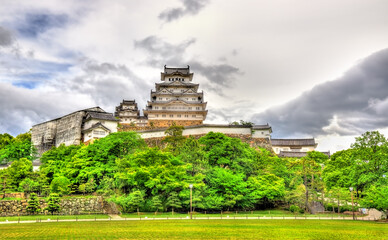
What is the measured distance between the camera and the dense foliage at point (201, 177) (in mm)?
31859

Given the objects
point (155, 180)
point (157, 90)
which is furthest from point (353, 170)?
point (157, 90)

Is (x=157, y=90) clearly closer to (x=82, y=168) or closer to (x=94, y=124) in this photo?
(x=94, y=124)

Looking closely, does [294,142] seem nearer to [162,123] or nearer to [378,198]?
[162,123]

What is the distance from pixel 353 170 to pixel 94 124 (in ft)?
126

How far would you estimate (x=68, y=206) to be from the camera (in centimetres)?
3472

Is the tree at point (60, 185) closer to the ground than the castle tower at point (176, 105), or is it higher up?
closer to the ground

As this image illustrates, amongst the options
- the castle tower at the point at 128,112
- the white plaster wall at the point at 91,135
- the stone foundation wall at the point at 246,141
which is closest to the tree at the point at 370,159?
the stone foundation wall at the point at 246,141

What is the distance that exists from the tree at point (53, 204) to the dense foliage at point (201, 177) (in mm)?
388

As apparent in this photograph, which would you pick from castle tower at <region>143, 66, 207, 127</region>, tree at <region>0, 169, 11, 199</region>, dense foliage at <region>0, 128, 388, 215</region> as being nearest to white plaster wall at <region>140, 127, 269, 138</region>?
dense foliage at <region>0, 128, 388, 215</region>

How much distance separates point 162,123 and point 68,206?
114 feet

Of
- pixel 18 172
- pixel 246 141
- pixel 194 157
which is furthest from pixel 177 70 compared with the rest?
pixel 18 172

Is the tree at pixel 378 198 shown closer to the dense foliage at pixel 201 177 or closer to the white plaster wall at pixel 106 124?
the dense foliage at pixel 201 177

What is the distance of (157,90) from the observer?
74000mm

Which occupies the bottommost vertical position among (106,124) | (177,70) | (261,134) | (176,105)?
(261,134)
